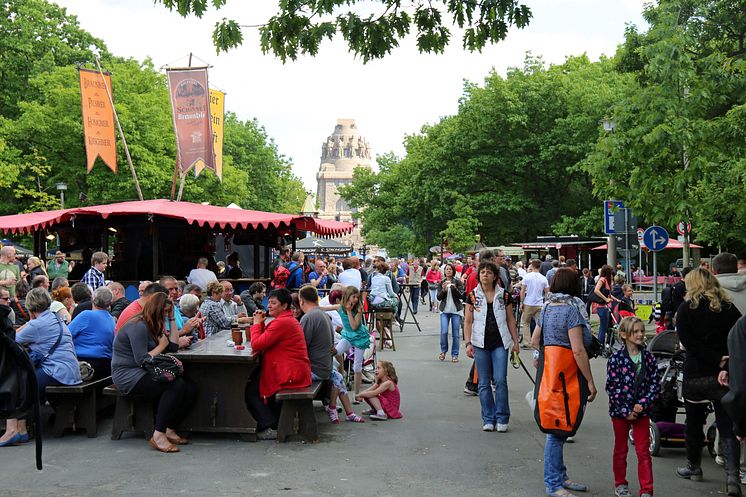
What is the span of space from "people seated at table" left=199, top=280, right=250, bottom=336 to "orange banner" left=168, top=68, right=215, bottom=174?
8.68 metres

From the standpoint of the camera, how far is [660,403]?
26.7 ft

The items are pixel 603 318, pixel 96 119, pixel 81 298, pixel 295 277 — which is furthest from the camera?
pixel 96 119

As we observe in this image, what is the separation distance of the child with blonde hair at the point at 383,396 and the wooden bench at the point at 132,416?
7.89 feet

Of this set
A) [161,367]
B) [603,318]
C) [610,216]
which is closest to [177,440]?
[161,367]

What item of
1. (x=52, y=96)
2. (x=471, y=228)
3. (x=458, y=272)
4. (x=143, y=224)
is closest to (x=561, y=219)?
(x=471, y=228)

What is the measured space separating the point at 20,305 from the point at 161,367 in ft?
14.6

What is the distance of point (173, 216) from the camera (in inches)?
664

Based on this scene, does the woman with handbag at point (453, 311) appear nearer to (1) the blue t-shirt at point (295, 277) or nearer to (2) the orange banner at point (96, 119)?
(1) the blue t-shirt at point (295, 277)

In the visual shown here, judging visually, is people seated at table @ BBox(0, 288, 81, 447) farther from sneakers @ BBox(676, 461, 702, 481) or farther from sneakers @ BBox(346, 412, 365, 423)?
sneakers @ BBox(676, 461, 702, 481)

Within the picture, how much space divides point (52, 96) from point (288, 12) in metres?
30.7

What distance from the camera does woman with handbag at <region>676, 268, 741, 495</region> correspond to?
265 inches

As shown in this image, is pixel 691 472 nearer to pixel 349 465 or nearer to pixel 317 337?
pixel 349 465

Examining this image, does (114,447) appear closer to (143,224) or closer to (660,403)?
(660,403)

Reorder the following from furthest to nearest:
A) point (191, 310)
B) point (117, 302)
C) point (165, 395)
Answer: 1. point (117, 302)
2. point (191, 310)
3. point (165, 395)
